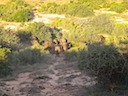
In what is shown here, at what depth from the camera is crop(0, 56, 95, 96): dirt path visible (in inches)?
419

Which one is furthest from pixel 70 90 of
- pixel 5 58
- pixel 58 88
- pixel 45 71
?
pixel 5 58

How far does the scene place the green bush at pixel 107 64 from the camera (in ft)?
33.2

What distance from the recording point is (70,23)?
68.7 ft

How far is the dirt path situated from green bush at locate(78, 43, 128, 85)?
96cm

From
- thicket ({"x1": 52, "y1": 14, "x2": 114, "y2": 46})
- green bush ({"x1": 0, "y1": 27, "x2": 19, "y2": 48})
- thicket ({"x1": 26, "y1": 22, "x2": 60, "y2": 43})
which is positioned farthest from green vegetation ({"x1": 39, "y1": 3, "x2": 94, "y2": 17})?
green bush ({"x1": 0, "y1": 27, "x2": 19, "y2": 48})

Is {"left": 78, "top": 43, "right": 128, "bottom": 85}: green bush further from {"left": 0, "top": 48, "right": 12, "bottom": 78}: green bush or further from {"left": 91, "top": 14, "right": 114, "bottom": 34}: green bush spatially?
{"left": 91, "top": 14, "right": 114, "bottom": 34}: green bush

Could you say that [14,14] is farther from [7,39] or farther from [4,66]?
[4,66]

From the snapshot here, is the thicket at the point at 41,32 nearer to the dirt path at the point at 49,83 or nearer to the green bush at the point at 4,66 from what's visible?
the dirt path at the point at 49,83

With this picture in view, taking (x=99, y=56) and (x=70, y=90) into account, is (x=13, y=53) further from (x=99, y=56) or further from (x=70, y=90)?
(x=99, y=56)

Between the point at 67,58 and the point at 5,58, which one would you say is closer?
the point at 5,58

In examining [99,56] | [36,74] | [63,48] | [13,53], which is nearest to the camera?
[99,56]

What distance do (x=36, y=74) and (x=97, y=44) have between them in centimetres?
303

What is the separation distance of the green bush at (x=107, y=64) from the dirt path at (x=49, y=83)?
96cm

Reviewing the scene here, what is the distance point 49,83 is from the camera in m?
11.7
